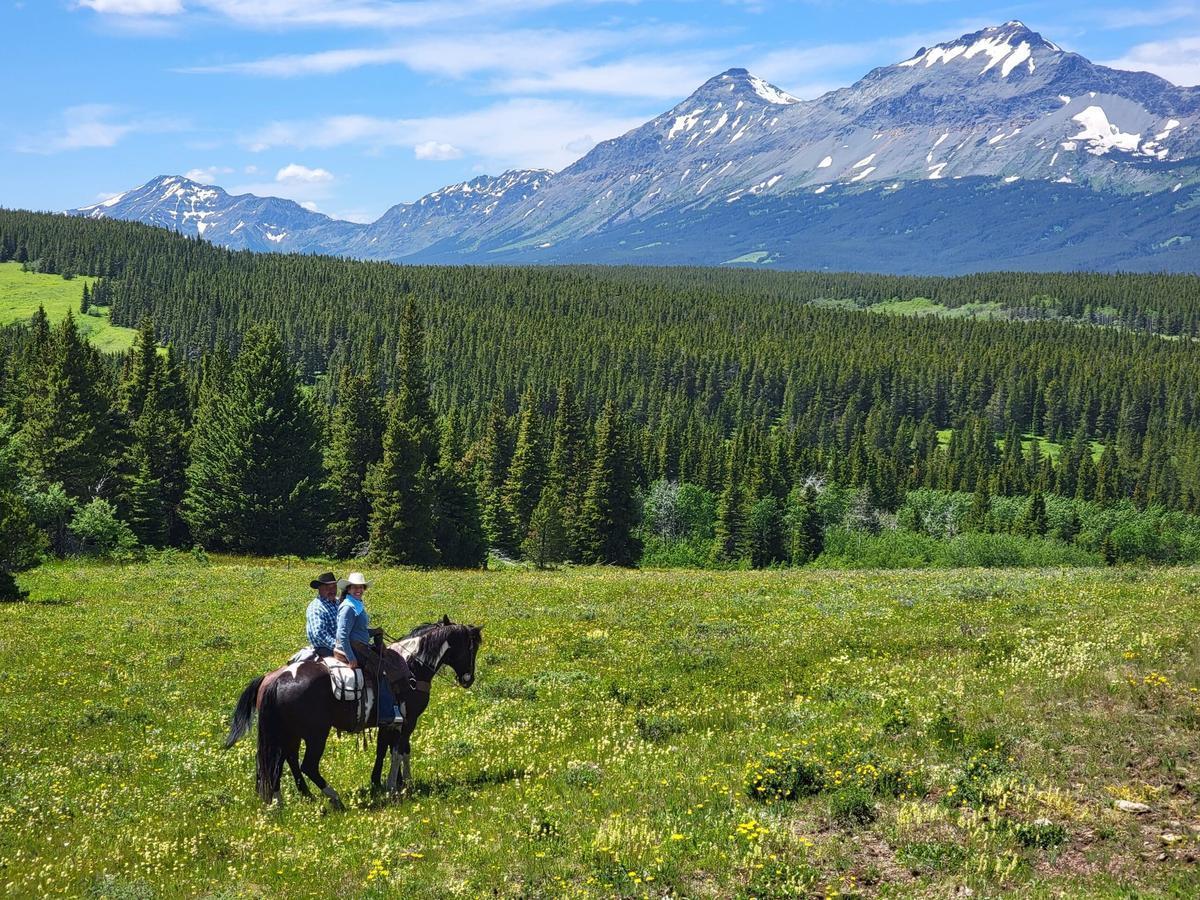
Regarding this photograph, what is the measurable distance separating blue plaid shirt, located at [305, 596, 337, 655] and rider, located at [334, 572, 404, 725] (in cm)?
19

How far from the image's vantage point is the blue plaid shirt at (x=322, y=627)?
45.5 ft

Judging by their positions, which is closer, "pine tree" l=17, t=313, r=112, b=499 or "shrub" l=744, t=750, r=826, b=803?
"shrub" l=744, t=750, r=826, b=803

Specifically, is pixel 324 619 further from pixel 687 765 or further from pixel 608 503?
pixel 608 503

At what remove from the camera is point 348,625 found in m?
13.7

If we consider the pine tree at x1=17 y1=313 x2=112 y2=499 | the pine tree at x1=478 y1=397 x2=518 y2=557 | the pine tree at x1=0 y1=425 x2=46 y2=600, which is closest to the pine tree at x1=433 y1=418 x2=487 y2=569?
the pine tree at x1=478 y1=397 x2=518 y2=557

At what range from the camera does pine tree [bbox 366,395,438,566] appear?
61188mm

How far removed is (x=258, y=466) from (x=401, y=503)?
10.7 meters

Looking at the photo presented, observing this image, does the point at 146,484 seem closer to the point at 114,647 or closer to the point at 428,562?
the point at 428,562

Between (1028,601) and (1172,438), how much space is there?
7937 inches

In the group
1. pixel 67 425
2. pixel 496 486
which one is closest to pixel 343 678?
pixel 67 425

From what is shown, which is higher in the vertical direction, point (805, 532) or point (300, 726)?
point (300, 726)

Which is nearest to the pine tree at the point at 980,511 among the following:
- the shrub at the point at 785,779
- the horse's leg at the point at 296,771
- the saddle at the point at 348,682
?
the shrub at the point at 785,779

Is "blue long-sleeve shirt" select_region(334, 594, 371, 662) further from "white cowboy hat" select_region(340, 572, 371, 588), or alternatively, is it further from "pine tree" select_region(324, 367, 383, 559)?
"pine tree" select_region(324, 367, 383, 559)

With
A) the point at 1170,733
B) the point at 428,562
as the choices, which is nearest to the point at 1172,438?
the point at 428,562
